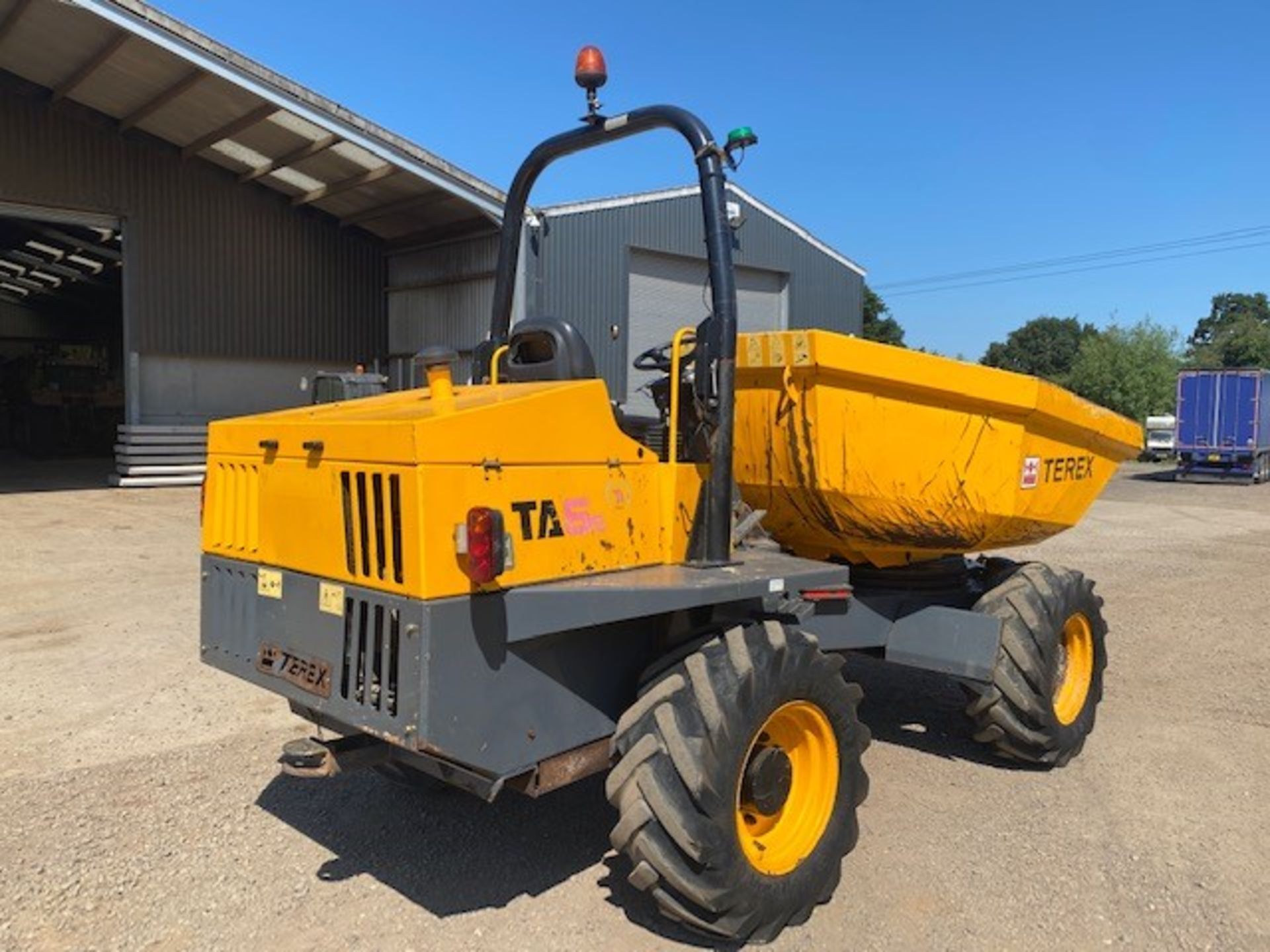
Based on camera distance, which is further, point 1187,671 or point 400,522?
point 1187,671

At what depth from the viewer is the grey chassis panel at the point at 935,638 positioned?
15.0 ft

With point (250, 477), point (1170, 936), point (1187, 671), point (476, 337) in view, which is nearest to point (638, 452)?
point (250, 477)

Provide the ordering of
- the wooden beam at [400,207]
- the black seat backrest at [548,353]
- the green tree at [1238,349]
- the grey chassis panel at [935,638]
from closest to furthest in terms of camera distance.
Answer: the black seat backrest at [548,353], the grey chassis panel at [935,638], the wooden beam at [400,207], the green tree at [1238,349]

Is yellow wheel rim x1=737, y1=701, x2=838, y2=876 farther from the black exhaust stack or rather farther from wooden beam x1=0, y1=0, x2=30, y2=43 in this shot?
wooden beam x1=0, y1=0, x2=30, y2=43

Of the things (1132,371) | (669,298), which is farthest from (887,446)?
(1132,371)

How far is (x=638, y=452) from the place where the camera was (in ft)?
11.5

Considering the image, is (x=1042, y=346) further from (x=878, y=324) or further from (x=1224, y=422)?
(x=1224, y=422)

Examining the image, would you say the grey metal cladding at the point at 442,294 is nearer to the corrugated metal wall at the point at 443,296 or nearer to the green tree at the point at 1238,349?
the corrugated metal wall at the point at 443,296

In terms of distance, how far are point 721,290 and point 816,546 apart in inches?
66.2

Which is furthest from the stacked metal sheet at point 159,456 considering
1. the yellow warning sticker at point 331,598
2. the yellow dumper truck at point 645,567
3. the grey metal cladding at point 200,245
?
the yellow warning sticker at point 331,598

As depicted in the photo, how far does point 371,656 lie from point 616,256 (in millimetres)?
16659

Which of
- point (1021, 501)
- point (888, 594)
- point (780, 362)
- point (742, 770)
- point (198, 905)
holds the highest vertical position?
point (780, 362)

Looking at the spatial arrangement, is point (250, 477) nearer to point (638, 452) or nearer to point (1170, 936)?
point (638, 452)

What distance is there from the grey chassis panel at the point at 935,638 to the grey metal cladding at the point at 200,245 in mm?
16853
